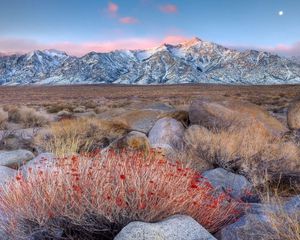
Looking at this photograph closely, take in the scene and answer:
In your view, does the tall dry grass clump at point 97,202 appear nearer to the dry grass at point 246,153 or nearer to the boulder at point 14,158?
the boulder at point 14,158

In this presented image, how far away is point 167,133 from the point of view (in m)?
11.7

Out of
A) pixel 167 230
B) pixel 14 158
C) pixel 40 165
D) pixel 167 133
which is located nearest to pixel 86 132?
pixel 167 133

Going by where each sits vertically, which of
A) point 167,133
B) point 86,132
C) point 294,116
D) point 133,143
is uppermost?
point 133,143

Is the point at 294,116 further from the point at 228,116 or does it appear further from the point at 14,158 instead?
the point at 14,158

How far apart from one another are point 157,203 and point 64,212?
35.0 inches

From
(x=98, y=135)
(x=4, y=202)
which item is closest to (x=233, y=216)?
(x=4, y=202)

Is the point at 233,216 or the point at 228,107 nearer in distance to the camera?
the point at 233,216

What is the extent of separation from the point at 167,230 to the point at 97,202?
0.69 metres

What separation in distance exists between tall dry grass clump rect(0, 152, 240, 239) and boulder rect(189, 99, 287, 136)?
284 inches

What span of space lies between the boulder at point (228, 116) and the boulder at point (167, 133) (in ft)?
2.10

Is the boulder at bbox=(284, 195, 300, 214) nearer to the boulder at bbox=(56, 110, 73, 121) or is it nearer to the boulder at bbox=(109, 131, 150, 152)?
the boulder at bbox=(109, 131, 150, 152)

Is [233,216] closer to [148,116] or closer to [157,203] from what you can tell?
[157,203]

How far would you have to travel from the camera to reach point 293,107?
1381 cm

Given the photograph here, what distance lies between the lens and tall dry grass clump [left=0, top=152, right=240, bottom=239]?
4.46 metres
